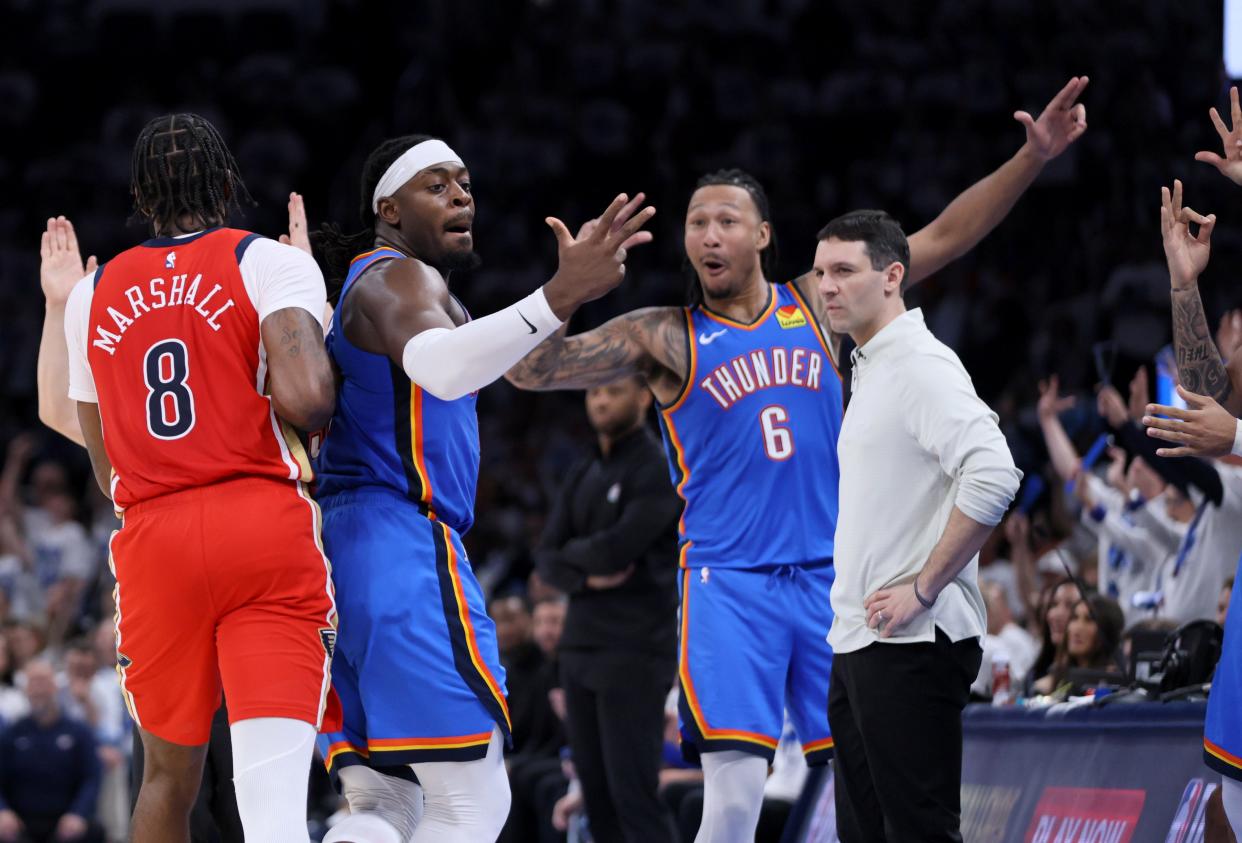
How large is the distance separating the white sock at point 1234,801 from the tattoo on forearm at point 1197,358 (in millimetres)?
1243

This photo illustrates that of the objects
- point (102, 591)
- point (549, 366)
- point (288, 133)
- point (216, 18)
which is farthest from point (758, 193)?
point (216, 18)

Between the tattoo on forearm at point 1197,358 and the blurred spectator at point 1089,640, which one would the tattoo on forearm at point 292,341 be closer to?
the tattoo on forearm at point 1197,358

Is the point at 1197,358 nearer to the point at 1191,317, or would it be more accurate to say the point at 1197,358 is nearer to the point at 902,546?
the point at 1191,317

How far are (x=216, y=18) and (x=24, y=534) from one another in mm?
7532

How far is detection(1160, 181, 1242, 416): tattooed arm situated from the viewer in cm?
488

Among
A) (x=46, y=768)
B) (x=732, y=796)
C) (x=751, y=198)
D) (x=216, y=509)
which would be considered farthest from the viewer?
(x=46, y=768)

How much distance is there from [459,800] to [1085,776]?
2631mm

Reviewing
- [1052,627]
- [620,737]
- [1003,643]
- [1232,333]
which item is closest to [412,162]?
[620,737]

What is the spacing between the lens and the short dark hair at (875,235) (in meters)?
4.64

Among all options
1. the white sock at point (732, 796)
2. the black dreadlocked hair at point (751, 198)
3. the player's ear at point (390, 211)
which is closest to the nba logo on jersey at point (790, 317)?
the black dreadlocked hair at point (751, 198)

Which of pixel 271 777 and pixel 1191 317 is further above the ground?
pixel 1191 317

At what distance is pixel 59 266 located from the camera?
4.96m

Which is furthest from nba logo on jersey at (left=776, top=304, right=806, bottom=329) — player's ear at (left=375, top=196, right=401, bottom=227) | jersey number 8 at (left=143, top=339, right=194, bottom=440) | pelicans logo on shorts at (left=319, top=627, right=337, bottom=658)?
jersey number 8 at (left=143, top=339, right=194, bottom=440)

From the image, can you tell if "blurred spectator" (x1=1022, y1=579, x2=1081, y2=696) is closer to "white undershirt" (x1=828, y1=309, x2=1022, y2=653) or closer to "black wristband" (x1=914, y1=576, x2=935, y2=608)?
"white undershirt" (x1=828, y1=309, x2=1022, y2=653)
